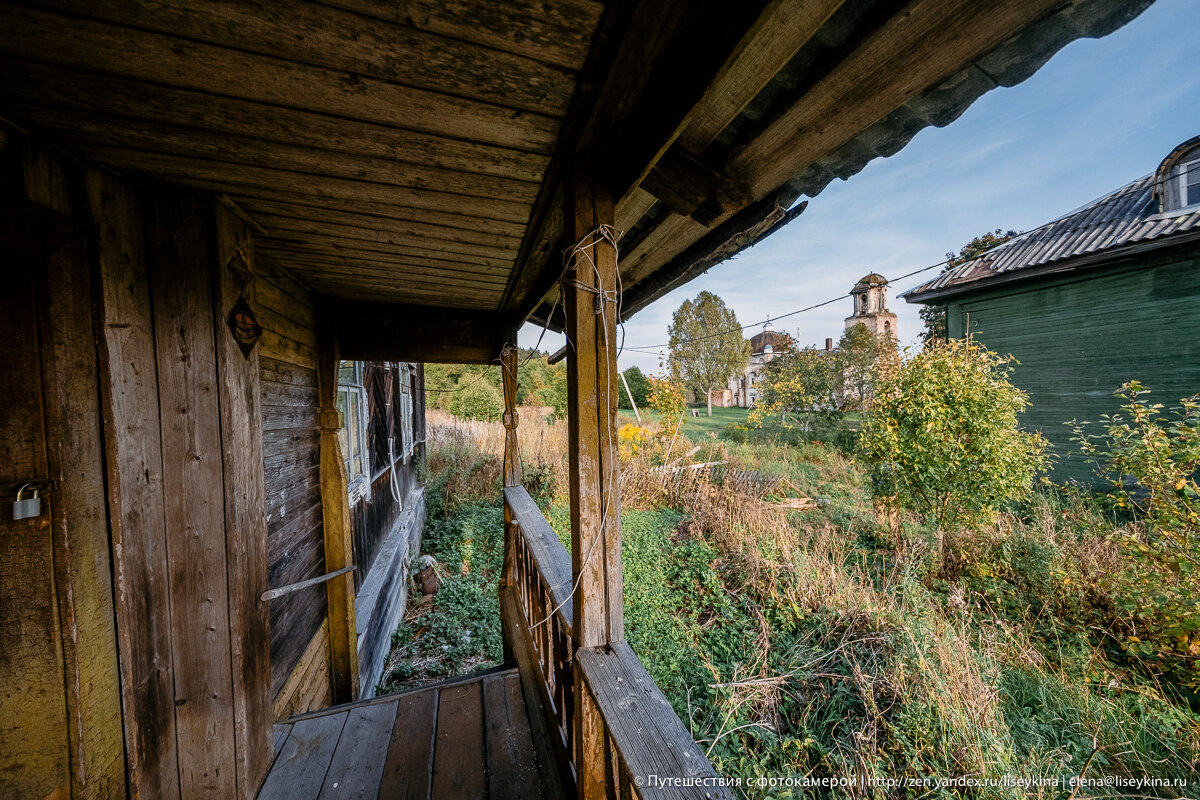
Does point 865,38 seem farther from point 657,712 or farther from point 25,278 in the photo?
point 25,278

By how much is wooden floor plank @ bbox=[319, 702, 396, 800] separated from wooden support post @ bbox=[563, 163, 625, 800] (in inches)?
43.9

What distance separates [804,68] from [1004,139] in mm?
6655

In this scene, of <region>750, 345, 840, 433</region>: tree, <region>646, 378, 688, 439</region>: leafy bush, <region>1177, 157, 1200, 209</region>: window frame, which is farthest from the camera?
<region>750, 345, 840, 433</region>: tree

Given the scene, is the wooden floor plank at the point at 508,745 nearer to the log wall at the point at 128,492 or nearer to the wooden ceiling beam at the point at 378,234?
the log wall at the point at 128,492

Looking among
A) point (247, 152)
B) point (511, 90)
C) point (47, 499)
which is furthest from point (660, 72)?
point (47, 499)

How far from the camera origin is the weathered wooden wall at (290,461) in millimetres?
1918

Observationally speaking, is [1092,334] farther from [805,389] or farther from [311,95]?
[311,95]

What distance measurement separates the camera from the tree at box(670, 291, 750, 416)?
20156mm

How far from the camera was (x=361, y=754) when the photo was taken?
5.90ft

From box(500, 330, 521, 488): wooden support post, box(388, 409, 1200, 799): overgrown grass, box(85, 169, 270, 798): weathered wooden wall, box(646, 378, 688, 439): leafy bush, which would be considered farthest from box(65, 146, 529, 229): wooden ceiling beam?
box(646, 378, 688, 439): leafy bush

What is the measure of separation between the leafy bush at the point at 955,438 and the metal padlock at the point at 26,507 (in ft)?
20.2

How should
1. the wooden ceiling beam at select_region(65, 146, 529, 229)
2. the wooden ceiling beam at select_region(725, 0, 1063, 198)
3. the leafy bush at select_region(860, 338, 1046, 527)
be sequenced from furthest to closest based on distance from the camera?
the leafy bush at select_region(860, 338, 1046, 527) < the wooden ceiling beam at select_region(65, 146, 529, 229) < the wooden ceiling beam at select_region(725, 0, 1063, 198)

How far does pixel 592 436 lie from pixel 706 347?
19897 mm

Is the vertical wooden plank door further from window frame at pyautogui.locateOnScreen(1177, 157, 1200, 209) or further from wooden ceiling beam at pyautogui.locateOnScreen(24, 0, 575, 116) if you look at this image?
window frame at pyautogui.locateOnScreen(1177, 157, 1200, 209)
